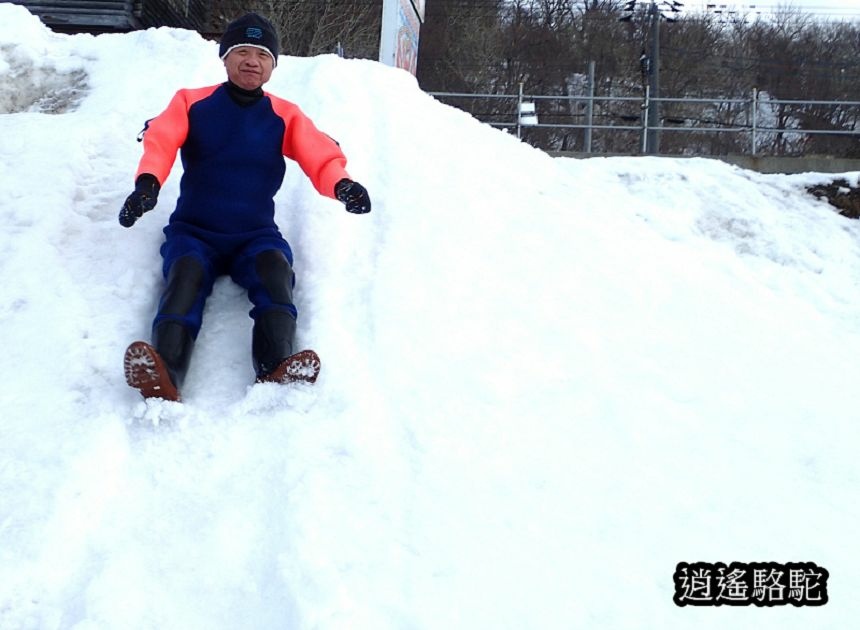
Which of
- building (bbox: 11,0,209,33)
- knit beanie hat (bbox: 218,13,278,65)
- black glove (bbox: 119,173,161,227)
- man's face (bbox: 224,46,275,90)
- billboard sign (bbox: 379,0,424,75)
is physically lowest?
black glove (bbox: 119,173,161,227)

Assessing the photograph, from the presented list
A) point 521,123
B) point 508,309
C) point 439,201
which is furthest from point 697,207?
point 521,123

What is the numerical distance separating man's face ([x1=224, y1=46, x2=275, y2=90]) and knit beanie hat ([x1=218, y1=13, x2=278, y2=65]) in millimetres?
22

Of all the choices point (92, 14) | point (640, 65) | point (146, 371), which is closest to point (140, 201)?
point (146, 371)

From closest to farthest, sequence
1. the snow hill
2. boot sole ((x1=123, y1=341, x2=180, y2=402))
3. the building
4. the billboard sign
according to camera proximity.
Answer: the snow hill, boot sole ((x1=123, y1=341, x2=180, y2=402)), the billboard sign, the building

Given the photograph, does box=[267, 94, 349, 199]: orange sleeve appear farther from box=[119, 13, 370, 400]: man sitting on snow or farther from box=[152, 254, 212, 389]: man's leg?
box=[152, 254, 212, 389]: man's leg

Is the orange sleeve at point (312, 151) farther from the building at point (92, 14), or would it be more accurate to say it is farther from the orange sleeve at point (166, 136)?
the building at point (92, 14)

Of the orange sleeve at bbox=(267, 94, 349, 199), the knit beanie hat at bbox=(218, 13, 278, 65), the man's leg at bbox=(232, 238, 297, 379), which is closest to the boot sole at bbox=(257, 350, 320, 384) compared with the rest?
the man's leg at bbox=(232, 238, 297, 379)

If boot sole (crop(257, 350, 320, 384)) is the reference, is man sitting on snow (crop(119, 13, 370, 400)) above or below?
above

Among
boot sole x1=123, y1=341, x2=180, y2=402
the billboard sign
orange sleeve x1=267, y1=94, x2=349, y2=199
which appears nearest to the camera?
boot sole x1=123, y1=341, x2=180, y2=402

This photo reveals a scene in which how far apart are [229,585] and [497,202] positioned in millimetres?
2846

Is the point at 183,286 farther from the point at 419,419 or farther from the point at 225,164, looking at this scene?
the point at 419,419

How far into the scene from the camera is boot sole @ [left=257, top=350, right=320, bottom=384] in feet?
8.83

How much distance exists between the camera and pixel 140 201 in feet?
9.34

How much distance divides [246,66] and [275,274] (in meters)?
0.95
